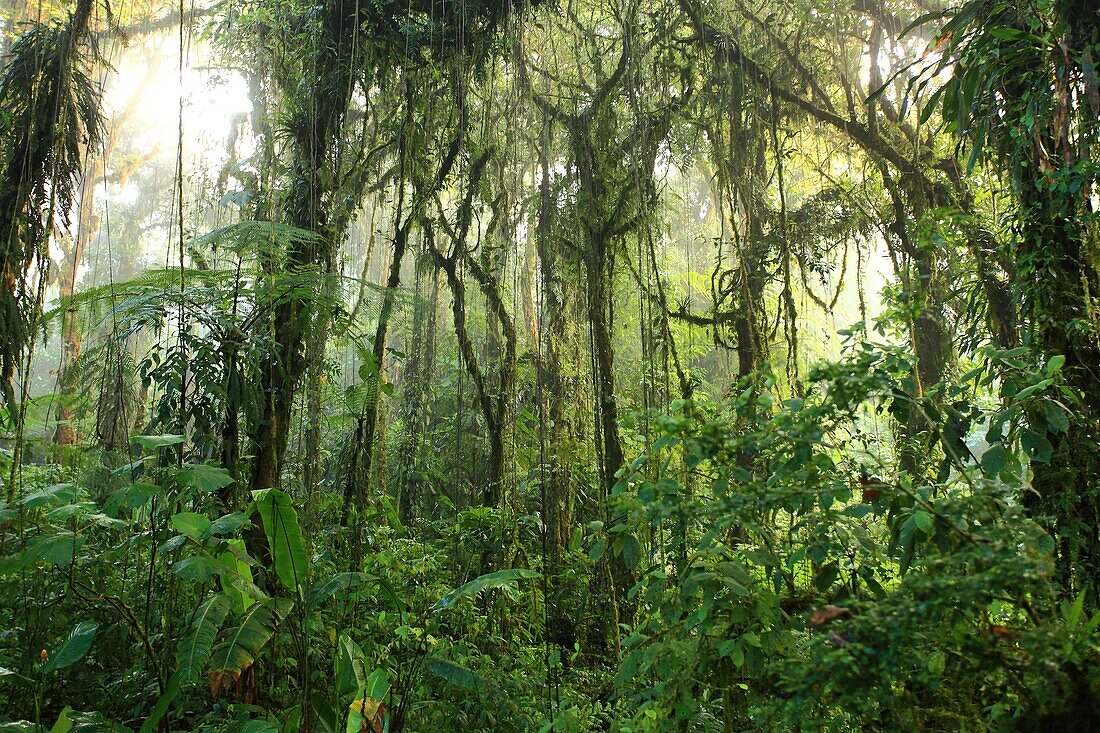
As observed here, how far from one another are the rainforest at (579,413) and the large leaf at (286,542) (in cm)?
1

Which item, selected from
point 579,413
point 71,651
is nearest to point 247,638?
point 71,651

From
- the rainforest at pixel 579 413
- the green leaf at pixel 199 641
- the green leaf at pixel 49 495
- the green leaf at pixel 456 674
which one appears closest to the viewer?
the rainforest at pixel 579 413

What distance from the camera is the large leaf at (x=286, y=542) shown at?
2096 mm

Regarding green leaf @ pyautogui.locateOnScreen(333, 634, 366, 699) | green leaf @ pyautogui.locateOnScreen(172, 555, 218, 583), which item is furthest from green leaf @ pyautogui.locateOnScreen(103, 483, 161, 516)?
green leaf @ pyautogui.locateOnScreen(333, 634, 366, 699)

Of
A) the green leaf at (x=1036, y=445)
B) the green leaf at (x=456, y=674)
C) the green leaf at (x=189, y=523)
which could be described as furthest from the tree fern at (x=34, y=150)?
the green leaf at (x=1036, y=445)

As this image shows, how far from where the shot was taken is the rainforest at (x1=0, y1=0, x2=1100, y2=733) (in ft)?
4.83

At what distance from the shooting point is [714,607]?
1618 millimetres

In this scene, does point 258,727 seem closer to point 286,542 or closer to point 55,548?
point 286,542

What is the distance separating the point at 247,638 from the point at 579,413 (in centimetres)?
334

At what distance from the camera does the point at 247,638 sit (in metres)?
2.06

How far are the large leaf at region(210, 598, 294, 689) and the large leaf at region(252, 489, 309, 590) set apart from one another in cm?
12

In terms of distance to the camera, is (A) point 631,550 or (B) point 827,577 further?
(A) point 631,550

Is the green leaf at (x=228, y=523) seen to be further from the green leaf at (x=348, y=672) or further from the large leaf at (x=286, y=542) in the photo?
the green leaf at (x=348, y=672)

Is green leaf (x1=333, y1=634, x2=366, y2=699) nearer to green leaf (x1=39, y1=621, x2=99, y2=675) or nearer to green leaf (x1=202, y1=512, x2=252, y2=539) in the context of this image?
green leaf (x1=202, y1=512, x2=252, y2=539)
